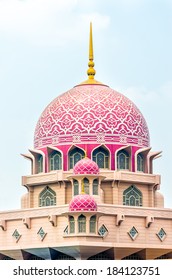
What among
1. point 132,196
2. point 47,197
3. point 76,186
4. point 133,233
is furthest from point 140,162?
point 47,197

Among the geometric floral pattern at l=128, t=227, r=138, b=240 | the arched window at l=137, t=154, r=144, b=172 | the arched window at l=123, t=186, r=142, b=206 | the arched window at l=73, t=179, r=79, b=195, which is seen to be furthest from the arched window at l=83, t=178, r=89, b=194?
→ the arched window at l=137, t=154, r=144, b=172

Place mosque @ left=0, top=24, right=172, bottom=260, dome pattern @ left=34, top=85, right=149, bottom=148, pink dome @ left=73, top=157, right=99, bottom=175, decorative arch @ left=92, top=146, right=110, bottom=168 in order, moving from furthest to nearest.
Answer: dome pattern @ left=34, top=85, right=149, bottom=148 → decorative arch @ left=92, top=146, right=110, bottom=168 → pink dome @ left=73, top=157, right=99, bottom=175 → mosque @ left=0, top=24, right=172, bottom=260

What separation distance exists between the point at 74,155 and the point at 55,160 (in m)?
1.27

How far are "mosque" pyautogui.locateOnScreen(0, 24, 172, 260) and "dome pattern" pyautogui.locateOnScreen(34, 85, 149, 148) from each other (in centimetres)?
6

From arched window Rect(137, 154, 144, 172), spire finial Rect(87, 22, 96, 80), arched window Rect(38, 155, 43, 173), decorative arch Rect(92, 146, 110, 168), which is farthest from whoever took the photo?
spire finial Rect(87, 22, 96, 80)

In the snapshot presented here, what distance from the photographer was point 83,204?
173 feet

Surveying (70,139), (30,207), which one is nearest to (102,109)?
(70,139)

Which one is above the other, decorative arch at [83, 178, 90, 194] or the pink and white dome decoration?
decorative arch at [83, 178, 90, 194]

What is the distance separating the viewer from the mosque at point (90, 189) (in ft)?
177

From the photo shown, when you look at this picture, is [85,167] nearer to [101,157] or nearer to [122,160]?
[101,157]

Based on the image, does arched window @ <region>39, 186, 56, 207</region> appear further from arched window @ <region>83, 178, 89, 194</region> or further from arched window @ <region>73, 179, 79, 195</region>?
arched window @ <region>83, 178, 89, 194</region>

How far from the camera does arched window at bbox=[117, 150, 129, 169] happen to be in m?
58.8

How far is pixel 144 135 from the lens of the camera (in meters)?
60.5

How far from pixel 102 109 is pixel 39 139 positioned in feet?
13.9
